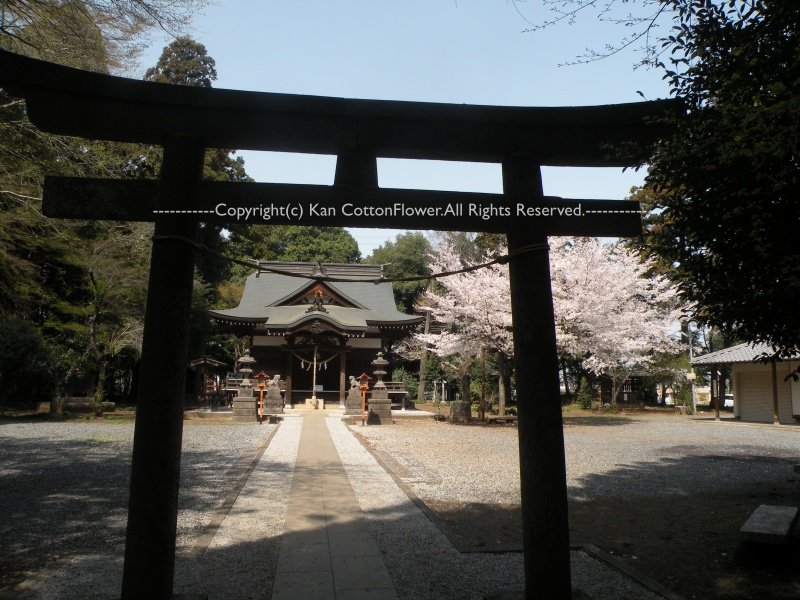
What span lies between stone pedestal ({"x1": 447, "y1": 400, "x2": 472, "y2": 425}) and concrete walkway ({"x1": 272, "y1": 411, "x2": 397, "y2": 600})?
11.3 m

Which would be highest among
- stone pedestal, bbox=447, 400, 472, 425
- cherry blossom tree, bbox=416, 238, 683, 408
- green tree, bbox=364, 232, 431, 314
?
green tree, bbox=364, 232, 431, 314

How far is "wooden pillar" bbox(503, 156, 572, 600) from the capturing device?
10.6ft

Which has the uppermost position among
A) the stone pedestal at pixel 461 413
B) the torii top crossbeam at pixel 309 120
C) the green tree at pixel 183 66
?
the green tree at pixel 183 66

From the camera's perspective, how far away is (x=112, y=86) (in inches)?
132

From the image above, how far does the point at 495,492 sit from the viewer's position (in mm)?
7863

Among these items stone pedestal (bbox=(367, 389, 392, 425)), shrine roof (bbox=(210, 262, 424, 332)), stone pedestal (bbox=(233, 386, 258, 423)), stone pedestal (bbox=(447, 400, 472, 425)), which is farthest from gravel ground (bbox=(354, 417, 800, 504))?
shrine roof (bbox=(210, 262, 424, 332))

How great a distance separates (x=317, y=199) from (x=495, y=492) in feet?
18.8

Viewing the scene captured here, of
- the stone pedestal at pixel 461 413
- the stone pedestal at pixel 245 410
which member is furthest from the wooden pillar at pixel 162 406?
the stone pedestal at pixel 461 413

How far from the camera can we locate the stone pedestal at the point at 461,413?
63.8ft

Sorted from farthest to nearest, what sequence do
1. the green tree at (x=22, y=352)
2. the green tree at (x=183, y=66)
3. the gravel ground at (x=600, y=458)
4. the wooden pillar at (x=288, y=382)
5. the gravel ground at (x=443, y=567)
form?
the green tree at (x=183, y=66) < the wooden pillar at (x=288, y=382) < the green tree at (x=22, y=352) < the gravel ground at (x=600, y=458) < the gravel ground at (x=443, y=567)

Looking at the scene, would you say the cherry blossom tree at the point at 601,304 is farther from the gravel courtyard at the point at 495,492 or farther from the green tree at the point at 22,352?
the green tree at the point at 22,352

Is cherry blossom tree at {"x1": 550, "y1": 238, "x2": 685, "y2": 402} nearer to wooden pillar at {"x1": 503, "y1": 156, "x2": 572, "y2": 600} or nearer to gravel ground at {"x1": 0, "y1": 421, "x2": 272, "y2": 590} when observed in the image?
gravel ground at {"x1": 0, "y1": 421, "x2": 272, "y2": 590}

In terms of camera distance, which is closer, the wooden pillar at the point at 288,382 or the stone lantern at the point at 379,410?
the stone lantern at the point at 379,410

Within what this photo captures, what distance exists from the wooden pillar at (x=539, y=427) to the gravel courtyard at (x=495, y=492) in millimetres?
1497
